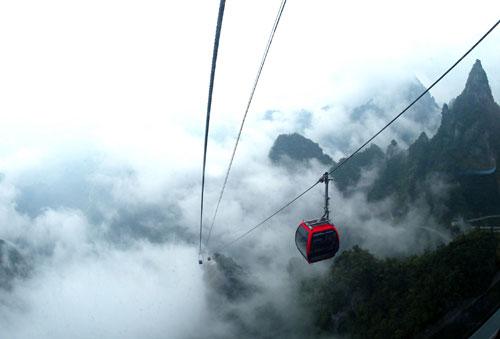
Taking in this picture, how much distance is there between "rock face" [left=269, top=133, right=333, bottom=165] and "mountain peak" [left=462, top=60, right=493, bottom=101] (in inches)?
2052

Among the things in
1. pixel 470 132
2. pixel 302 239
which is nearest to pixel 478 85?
pixel 470 132

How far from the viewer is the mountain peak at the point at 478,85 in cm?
6350

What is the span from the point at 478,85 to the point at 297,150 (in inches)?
2429

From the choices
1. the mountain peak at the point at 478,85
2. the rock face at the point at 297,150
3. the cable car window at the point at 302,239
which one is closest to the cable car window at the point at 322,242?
the cable car window at the point at 302,239

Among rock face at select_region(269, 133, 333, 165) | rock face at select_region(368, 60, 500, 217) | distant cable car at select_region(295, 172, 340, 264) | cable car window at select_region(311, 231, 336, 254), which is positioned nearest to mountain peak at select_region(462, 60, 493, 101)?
rock face at select_region(368, 60, 500, 217)

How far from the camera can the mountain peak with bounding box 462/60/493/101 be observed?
2500 inches

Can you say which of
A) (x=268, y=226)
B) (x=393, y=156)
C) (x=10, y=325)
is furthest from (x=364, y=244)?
(x=10, y=325)

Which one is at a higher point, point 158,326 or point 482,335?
point 158,326

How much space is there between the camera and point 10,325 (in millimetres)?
142375

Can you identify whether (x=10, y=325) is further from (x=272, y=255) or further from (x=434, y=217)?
(x=434, y=217)

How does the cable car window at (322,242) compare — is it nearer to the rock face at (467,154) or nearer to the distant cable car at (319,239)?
the distant cable car at (319,239)

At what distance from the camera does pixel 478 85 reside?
6419 cm

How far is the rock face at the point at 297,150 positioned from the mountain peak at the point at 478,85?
5213 centimetres

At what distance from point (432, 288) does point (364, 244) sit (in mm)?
47831
